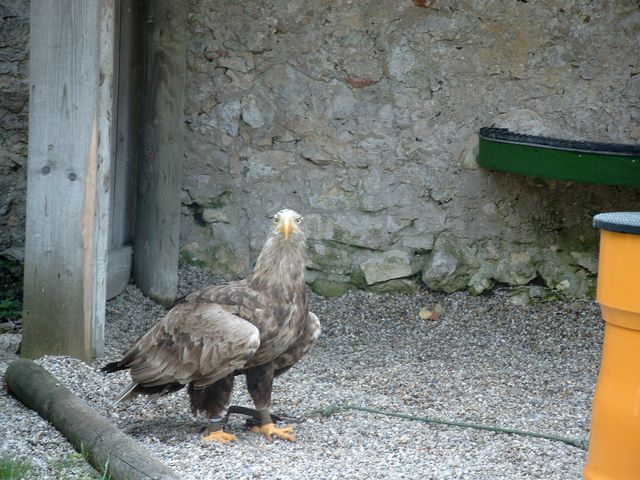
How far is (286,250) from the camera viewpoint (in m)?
4.41

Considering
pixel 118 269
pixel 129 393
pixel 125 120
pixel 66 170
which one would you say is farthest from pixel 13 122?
pixel 129 393

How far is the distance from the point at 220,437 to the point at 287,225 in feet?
3.02

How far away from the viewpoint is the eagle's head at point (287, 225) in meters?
4.35

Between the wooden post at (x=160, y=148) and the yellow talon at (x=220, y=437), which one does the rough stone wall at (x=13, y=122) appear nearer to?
the wooden post at (x=160, y=148)

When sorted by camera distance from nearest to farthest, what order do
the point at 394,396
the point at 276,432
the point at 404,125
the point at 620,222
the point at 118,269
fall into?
the point at 620,222 → the point at 276,432 → the point at 394,396 → the point at 118,269 → the point at 404,125

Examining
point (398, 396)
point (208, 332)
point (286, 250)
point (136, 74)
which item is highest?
point (136, 74)

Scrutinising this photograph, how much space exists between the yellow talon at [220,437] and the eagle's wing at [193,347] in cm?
23

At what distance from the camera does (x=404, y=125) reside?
664 centimetres

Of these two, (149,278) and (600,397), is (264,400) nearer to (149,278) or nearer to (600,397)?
(600,397)

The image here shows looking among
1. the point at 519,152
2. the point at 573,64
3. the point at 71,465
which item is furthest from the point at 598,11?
the point at 71,465

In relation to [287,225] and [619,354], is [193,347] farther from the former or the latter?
[619,354]

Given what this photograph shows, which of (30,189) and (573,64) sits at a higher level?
(573,64)

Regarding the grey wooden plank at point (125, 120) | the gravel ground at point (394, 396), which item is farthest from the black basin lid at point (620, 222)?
the grey wooden plank at point (125, 120)

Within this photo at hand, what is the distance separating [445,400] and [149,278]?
2.29 meters
